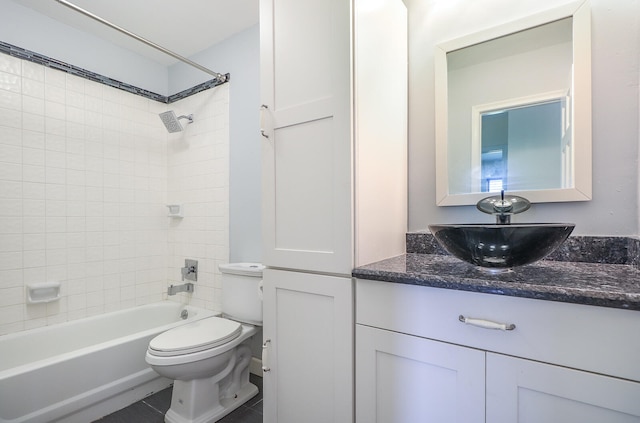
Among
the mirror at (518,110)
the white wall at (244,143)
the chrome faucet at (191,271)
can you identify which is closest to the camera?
the mirror at (518,110)

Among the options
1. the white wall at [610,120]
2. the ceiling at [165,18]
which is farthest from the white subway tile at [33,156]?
the white wall at [610,120]

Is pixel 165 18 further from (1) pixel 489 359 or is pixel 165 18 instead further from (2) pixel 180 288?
(1) pixel 489 359

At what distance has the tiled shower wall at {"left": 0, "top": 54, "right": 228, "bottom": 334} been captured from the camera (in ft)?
6.07

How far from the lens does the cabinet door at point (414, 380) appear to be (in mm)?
780

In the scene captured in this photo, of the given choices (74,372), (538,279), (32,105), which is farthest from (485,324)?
(32,105)

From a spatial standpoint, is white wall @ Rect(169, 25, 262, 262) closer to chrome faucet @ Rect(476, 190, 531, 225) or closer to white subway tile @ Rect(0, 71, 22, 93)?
white subway tile @ Rect(0, 71, 22, 93)

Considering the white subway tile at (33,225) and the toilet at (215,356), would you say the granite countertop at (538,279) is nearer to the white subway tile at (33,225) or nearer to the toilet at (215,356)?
the toilet at (215,356)

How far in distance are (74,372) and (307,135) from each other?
5.67 feet

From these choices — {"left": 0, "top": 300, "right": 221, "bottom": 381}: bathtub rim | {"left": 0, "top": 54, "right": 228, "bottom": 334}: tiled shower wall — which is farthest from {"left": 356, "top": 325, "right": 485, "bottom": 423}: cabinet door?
{"left": 0, "top": 54, "right": 228, "bottom": 334}: tiled shower wall

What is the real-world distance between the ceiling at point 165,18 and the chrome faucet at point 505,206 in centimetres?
184

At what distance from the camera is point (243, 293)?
6.26 ft

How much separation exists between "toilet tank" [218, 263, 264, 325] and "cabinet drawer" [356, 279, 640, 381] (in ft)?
3.58

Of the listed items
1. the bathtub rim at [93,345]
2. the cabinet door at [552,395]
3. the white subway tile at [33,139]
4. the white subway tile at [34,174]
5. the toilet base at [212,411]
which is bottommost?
the toilet base at [212,411]

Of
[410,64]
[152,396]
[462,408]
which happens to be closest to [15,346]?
[152,396]
